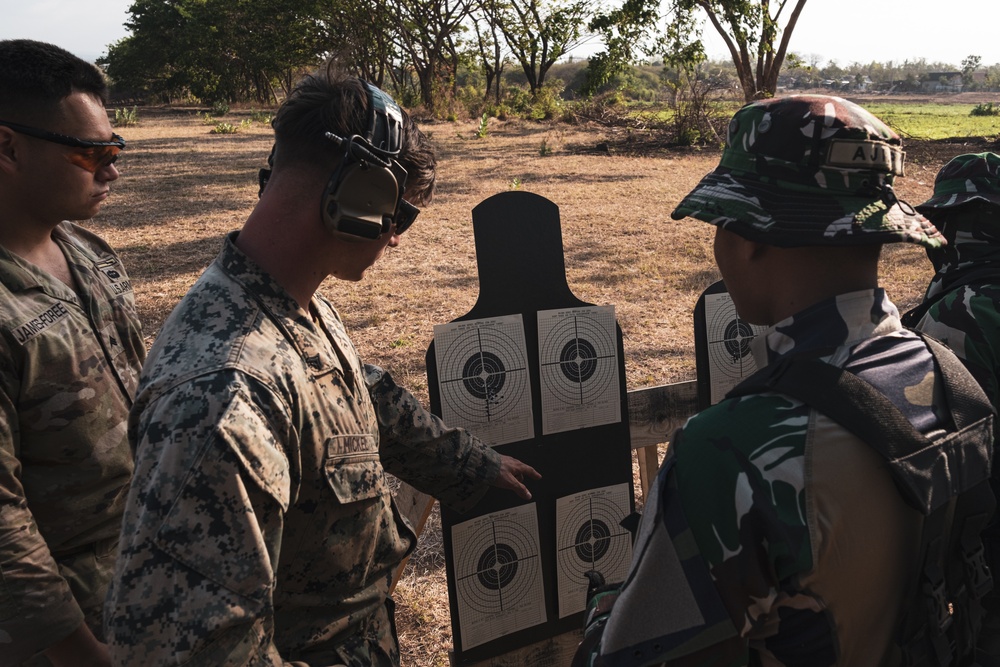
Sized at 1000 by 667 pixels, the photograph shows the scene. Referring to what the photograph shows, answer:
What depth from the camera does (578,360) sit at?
284 centimetres

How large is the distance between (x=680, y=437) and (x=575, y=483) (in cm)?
160

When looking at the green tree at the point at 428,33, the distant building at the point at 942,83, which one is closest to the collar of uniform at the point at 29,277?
the green tree at the point at 428,33

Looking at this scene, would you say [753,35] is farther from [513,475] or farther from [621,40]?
[513,475]

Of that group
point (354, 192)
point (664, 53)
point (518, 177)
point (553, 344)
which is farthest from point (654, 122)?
point (354, 192)

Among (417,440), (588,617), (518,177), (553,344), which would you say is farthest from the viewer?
(518,177)

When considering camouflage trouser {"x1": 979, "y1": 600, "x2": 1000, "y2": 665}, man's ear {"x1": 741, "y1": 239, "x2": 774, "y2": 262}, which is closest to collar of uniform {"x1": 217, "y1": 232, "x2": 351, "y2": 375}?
man's ear {"x1": 741, "y1": 239, "x2": 774, "y2": 262}

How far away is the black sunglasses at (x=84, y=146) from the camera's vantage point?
1.83 m

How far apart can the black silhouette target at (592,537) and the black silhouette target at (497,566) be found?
A: 0.13 m

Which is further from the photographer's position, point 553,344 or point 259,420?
point 553,344

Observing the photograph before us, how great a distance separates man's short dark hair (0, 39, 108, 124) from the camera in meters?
1.83

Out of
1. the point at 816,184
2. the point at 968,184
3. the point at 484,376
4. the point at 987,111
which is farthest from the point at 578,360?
the point at 987,111

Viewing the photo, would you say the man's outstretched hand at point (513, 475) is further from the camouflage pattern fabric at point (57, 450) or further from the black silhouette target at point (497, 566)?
the camouflage pattern fabric at point (57, 450)

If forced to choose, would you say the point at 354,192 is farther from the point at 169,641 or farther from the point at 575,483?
the point at 575,483

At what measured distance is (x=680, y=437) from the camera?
130cm
